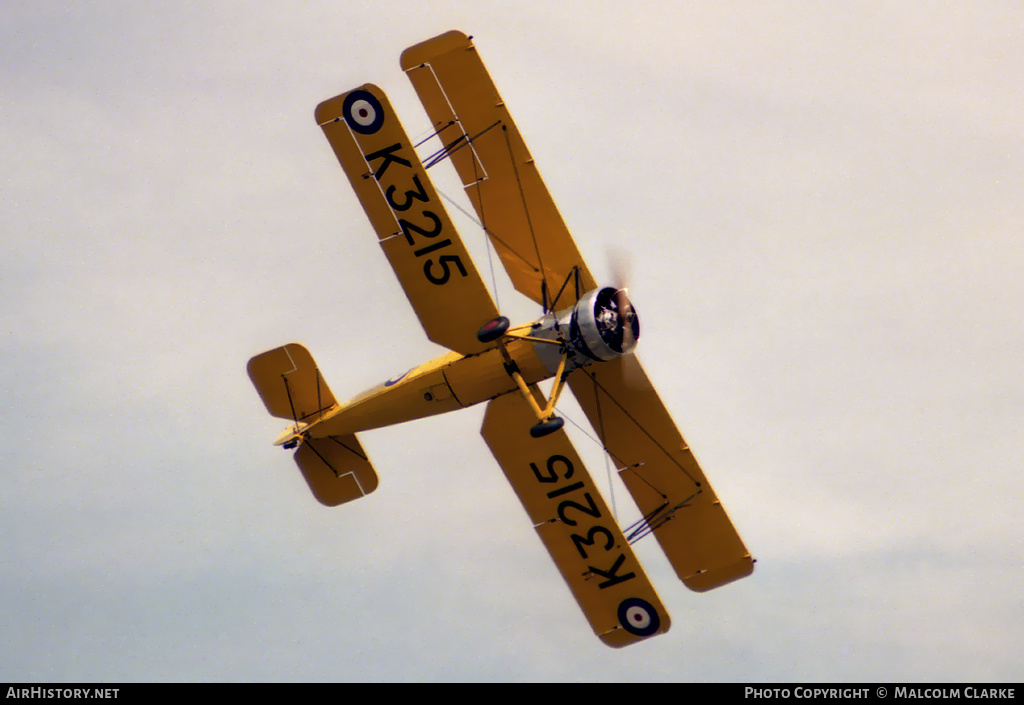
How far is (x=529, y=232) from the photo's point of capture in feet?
79.5

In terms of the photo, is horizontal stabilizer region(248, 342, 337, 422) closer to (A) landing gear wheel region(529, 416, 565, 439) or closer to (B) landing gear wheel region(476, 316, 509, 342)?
(B) landing gear wheel region(476, 316, 509, 342)

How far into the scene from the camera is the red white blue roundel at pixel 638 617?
82.1 ft

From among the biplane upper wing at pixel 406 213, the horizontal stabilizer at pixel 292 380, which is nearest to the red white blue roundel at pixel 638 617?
the biplane upper wing at pixel 406 213

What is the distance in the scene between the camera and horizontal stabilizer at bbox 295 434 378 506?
2648cm

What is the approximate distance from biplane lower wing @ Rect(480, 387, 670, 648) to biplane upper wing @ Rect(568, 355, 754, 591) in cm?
104

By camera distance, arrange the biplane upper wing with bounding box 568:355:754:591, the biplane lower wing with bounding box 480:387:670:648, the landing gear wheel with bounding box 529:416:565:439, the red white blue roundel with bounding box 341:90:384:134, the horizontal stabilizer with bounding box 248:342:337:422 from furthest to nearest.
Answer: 1. the horizontal stabilizer with bounding box 248:342:337:422
2. the biplane upper wing with bounding box 568:355:754:591
3. the biplane lower wing with bounding box 480:387:670:648
4. the red white blue roundel with bounding box 341:90:384:134
5. the landing gear wheel with bounding box 529:416:565:439

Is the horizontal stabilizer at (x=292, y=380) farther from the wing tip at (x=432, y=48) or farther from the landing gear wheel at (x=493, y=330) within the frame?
the wing tip at (x=432, y=48)

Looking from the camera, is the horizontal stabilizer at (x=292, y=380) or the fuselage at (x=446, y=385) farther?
the horizontal stabilizer at (x=292, y=380)

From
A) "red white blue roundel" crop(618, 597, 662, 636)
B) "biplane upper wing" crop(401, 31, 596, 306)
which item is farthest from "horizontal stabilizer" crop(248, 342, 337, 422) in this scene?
"red white blue roundel" crop(618, 597, 662, 636)

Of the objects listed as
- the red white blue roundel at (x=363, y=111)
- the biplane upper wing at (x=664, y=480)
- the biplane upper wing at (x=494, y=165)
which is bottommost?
the biplane upper wing at (x=664, y=480)

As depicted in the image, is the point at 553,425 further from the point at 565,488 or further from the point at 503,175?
the point at 503,175

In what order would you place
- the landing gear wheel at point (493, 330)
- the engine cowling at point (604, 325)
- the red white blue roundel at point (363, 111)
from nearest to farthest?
the landing gear wheel at point (493, 330) < the engine cowling at point (604, 325) < the red white blue roundel at point (363, 111)

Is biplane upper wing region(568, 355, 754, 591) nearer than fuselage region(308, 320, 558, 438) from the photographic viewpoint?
No
